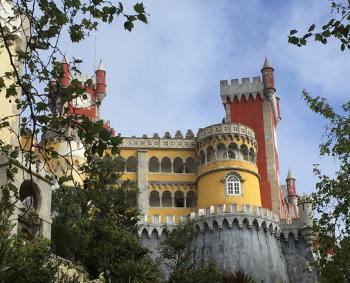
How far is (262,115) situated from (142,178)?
40.3 ft

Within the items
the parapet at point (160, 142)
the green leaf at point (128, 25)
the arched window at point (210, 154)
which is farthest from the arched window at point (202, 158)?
the green leaf at point (128, 25)

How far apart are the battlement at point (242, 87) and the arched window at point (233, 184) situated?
11.4 metres

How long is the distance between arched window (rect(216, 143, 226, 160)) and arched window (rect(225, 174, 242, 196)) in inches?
72.3

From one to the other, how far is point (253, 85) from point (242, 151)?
30.9ft

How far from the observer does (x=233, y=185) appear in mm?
49844

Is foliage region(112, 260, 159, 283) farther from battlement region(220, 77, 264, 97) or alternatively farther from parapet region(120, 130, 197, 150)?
battlement region(220, 77, 264, 97)

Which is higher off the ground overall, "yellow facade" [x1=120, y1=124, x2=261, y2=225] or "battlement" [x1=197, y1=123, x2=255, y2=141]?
"battlement" [x1=197, y1=123, x2=255, y2=141]

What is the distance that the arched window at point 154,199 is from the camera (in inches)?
2138

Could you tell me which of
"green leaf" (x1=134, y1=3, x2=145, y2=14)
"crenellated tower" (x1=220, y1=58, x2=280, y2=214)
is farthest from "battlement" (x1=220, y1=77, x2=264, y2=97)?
"green leaf" (x1=134, y1=3, x2=145, y2=14)

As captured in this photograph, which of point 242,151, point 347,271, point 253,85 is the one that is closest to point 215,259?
point 242,151

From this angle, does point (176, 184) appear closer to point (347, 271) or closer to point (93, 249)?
point (93, 249)

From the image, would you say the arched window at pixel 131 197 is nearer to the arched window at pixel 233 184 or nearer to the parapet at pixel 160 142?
the arched window at pixel 233 184

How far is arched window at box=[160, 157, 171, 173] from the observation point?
5559cm

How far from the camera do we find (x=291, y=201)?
70.6 m
